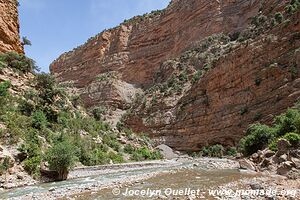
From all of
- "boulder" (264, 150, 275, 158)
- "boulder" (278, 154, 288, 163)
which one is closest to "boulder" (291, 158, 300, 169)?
"boulder" (278, 154, 288, 163)

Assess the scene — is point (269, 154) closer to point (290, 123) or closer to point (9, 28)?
point (290, 123)

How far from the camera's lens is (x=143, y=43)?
268 ft

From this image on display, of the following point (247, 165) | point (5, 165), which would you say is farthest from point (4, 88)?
point (247, 165)

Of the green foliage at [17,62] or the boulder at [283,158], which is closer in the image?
the boulder at [283,158]

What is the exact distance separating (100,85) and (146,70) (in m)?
10.8

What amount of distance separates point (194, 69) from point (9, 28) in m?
32.9

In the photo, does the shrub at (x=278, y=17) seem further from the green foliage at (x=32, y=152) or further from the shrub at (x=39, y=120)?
the green foliage at (x=32, y=152)

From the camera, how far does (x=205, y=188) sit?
1395 cm

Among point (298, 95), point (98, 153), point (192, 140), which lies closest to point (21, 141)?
point (98, 153)

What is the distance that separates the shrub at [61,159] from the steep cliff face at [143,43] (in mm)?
47778

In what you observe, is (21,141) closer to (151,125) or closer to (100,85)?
(151,125)

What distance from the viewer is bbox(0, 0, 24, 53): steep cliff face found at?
3647cm

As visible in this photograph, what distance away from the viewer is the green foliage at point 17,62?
34.1 m

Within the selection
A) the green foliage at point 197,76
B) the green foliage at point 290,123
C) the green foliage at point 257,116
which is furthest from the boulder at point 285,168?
the green foliage at point 197,76
